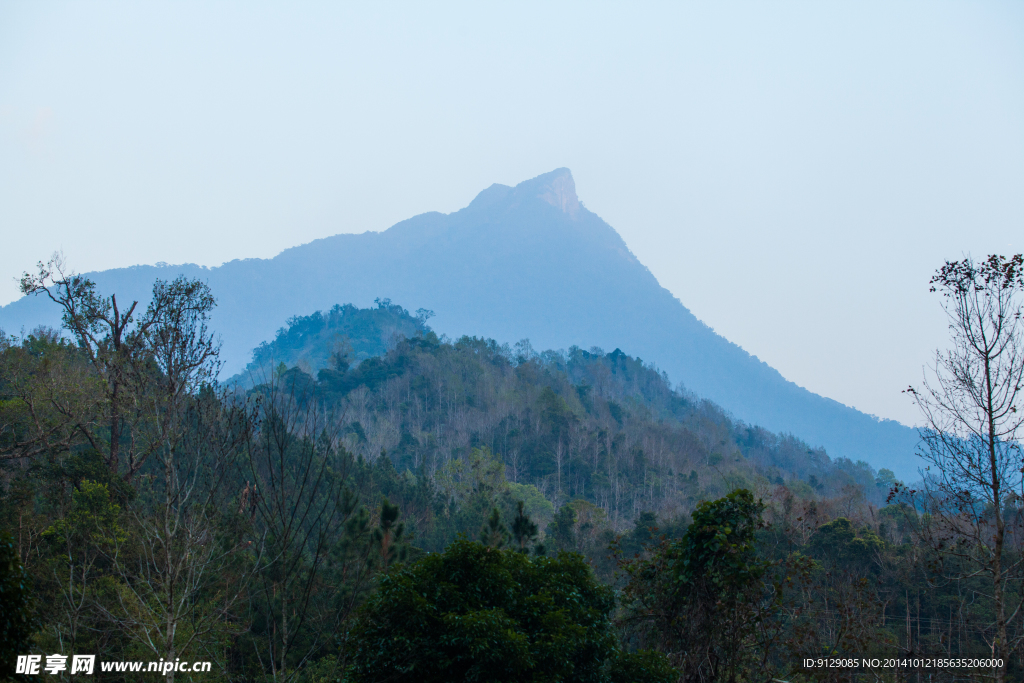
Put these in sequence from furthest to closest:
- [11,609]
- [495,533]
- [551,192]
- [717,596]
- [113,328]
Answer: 1. [551,192]
2. [113,328]
3. [495,533]
4. [717,596]
5. [11,609]

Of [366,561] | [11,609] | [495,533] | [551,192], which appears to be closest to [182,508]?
[366,561]

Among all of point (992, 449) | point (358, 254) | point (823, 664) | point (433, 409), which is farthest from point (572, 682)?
point (358, 254)

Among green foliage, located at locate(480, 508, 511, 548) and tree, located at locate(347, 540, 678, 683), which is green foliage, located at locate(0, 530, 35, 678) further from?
green foliage, located at locate(480, 508, 511, 548)

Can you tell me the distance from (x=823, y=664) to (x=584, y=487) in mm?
40129

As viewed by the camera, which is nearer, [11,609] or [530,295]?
[11,609]

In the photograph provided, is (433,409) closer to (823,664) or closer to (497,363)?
(497,363)

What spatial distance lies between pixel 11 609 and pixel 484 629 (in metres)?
4.09

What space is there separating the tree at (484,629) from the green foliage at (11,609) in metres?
3.61

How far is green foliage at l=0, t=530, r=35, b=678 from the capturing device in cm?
400

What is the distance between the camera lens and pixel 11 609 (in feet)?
13.4

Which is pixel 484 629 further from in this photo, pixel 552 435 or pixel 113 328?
pixel 552 435

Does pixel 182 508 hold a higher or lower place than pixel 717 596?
higher

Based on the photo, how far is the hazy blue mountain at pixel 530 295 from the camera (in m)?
150

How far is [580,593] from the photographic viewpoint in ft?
26.9
